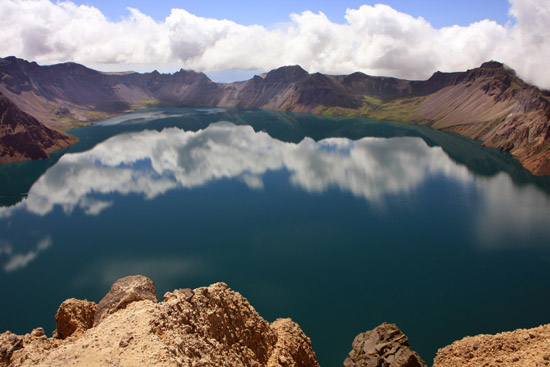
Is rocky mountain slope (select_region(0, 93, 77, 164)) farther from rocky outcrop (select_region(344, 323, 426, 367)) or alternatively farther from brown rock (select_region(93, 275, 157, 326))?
rocky outcrop (select_region(344, 323, 426, 367))

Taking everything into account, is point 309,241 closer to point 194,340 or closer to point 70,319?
A: point 70,319

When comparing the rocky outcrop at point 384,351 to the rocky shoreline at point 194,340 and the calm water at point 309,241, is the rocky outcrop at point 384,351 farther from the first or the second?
the calm water at point 309,241

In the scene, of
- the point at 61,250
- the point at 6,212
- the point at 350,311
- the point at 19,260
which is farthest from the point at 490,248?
the point at 6,212

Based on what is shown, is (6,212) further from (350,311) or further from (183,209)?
(350,311)

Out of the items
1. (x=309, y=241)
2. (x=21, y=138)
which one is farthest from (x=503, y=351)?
(x=21, y=138)

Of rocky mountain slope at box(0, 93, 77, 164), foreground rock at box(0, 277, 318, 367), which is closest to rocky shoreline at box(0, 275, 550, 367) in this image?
foreground rock at box(0, 277, 318, 367)

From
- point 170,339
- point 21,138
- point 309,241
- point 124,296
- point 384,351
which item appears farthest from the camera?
point 21,138
